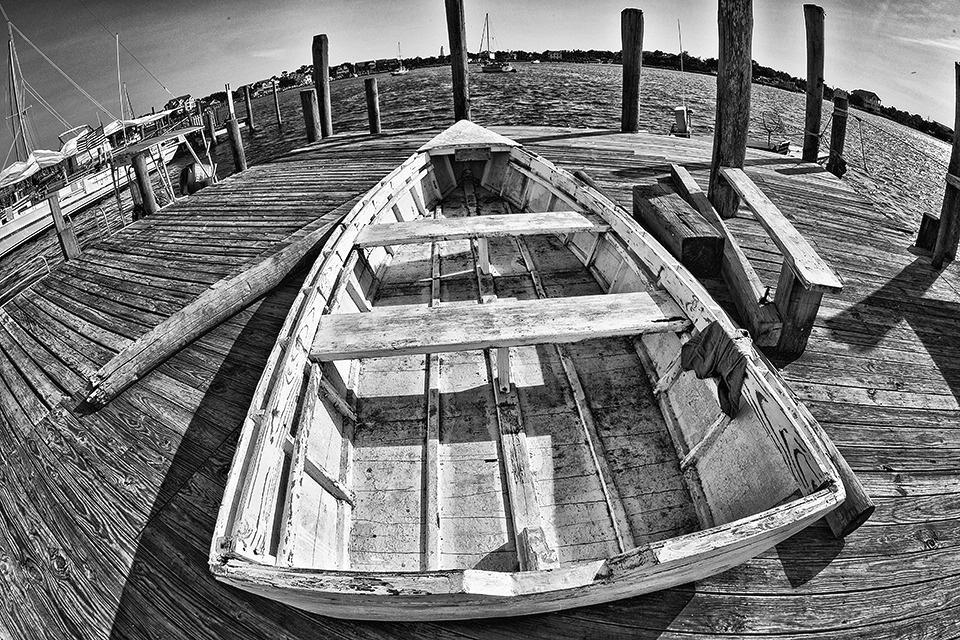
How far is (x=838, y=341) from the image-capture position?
495 centimetres

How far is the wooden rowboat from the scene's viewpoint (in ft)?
7.71

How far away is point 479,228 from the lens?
17.2ft

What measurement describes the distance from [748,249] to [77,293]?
8172mm

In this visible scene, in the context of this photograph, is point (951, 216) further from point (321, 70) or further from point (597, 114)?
point (597, 114)

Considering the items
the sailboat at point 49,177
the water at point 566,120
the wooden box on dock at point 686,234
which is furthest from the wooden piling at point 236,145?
the wooden box on dock at point 686,234

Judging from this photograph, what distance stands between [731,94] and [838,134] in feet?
13.9

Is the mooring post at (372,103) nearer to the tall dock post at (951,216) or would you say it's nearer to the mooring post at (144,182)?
the mooring post at (144,182)

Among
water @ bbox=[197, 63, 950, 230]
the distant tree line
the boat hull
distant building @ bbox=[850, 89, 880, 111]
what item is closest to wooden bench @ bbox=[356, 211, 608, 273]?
water @ bbox=[197, 63, 950, 230]

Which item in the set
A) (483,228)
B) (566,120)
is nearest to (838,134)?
(483,228)

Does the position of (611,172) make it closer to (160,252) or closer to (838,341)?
(838,341)

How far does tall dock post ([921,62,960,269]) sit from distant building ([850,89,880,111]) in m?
28.3

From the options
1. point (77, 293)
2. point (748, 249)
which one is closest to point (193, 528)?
point (77, 293)

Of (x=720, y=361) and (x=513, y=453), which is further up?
(x=720, y=361)

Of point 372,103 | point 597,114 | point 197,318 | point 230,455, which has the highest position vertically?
point 372,103
